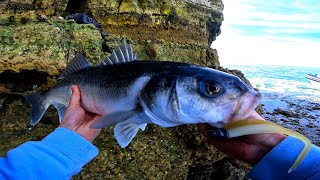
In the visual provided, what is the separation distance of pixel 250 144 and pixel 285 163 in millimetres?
273

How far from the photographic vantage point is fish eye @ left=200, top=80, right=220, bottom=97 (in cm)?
196

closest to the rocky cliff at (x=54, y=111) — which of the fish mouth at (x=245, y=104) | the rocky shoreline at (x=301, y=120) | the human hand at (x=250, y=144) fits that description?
the human hand at (x=250, y=144)

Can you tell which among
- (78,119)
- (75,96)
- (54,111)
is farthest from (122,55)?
(54,111)

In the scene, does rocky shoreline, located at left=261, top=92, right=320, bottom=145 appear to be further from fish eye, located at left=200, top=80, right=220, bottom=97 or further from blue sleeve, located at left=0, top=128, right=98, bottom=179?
blue sleeve, located at left=0, top=128, right=98, bottom=179

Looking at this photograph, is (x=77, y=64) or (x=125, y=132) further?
(x=77, y=64)

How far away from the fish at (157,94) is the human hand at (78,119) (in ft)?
0.17

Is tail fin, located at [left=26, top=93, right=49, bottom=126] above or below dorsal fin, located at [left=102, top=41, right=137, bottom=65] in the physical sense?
below

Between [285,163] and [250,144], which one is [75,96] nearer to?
[250,144]

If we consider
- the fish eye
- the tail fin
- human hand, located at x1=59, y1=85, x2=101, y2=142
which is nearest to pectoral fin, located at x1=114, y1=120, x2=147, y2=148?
human hand, located at x1=59, y1=85, x2=101, y2=142

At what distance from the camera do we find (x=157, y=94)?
7.21 feet

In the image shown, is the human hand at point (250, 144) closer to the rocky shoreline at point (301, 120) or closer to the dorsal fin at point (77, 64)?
the dorsal fin at point (77, 64)

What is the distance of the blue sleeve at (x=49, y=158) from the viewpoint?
1.76m

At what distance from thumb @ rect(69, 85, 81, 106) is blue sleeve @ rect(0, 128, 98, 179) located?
631 mm

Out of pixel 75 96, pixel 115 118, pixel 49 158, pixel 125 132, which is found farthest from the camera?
pixel 75 96
